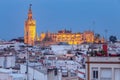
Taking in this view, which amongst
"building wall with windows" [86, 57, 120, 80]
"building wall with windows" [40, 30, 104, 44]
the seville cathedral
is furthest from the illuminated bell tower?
"building wall with windows" [86, 57, 120, 80]

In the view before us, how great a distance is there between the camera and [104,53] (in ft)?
49.2

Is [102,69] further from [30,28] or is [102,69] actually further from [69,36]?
[69,36]

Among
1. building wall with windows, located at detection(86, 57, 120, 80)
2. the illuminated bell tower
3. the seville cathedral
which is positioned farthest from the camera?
the illuminated bell tower

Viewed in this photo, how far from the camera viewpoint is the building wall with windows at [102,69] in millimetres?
13969

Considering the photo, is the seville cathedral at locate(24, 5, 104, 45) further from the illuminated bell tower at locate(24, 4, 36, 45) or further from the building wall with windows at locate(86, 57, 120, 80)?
the building wall with windows at locate(86, 57, 120, 80)

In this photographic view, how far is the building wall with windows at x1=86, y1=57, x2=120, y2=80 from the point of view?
45.8 ft

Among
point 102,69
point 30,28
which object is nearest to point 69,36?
point 30,28

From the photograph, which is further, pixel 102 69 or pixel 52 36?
pixel 52 36

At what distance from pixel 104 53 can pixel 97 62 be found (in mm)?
912

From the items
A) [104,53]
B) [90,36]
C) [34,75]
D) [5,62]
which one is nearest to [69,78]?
[34,75]

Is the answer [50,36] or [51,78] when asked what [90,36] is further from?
[51,78]

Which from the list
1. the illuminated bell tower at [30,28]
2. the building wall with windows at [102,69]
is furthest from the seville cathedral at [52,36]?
the building wall with windows at [102,69]

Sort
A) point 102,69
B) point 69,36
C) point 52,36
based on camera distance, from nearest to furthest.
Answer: point 102,69
point 69,36
point 52,36

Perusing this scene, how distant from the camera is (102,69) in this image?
46.1ft
